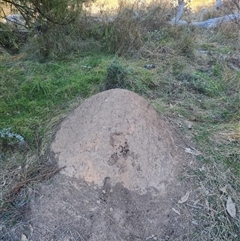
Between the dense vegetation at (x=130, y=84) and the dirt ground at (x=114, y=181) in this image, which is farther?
the dense vegetation at (x=130, y=84)

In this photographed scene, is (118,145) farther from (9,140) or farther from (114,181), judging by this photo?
(9,140)

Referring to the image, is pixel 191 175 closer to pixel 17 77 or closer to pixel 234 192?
pixel 234 192

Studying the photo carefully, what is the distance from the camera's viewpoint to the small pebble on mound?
2111 mm

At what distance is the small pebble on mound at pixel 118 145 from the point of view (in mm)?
2111

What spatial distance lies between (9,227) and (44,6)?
2085mm

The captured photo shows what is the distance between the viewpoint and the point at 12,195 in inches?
81.4

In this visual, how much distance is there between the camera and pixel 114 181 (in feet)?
6.83

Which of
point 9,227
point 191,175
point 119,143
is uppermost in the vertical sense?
point 119,143

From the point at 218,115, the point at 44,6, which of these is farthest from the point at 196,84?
the point at 44,6

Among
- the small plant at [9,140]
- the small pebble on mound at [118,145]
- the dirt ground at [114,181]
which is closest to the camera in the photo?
the dirt ground at [114,181]

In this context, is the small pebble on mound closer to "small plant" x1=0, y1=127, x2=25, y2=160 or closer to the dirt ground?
the dirt ground

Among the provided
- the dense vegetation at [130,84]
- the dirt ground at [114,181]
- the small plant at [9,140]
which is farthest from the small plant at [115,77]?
the small plant at [9,140]

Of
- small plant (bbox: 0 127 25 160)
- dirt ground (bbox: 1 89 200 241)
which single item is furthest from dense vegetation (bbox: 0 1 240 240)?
dirt ground (bbox: 1 89 200 241)

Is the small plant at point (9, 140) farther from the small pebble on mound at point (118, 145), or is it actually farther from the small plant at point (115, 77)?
the small plant at point (115, 77)
